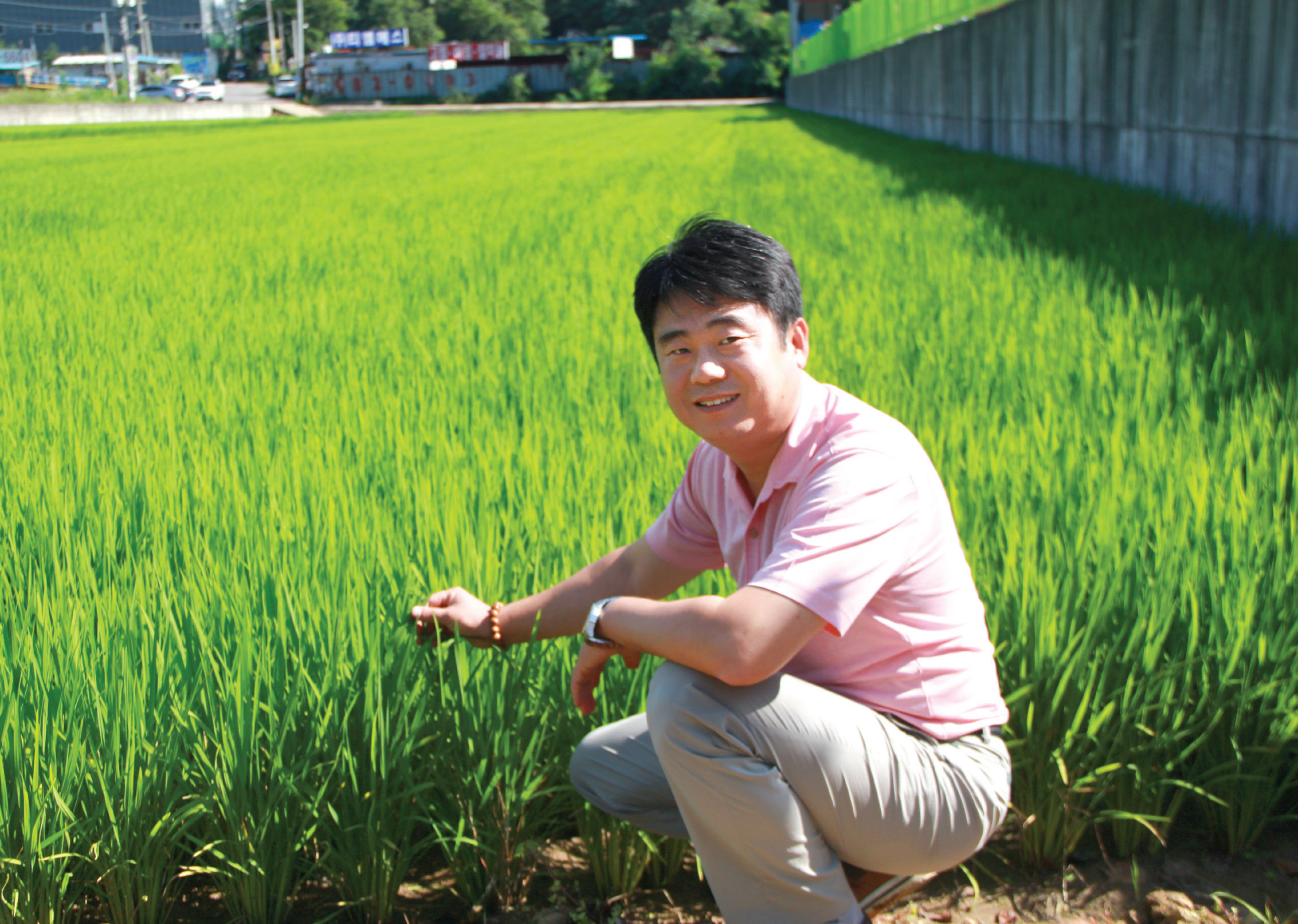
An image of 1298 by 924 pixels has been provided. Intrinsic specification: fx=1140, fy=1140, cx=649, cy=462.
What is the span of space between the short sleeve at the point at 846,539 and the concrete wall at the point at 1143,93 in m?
5.92

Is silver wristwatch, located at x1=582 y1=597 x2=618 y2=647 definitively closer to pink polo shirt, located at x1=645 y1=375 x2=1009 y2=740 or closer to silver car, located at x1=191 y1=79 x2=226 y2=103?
pink polo shirt, located at x1=645 y1=375 x2=1009 y2=740

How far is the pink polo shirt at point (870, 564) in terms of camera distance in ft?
4.24

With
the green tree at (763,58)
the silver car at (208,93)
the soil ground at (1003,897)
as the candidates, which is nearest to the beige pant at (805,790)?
the soil ground at (1003,897)

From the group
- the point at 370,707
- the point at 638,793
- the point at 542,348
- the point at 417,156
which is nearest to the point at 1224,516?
the point at 638,793

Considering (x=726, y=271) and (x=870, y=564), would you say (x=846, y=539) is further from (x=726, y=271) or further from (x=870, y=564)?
(x=726, y=271)

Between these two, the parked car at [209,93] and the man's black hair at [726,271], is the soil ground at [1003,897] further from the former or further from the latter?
the parked car at [209,93]

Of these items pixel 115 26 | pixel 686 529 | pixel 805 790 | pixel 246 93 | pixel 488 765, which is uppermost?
pixel 115 26

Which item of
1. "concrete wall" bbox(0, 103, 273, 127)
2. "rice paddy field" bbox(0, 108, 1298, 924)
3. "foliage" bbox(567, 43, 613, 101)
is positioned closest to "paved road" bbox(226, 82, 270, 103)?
"foliage" bbox(567, 43, 613, 101)

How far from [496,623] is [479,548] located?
1.51 ft

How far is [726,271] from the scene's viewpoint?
1.40 metres

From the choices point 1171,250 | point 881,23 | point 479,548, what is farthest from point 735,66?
point 479,548

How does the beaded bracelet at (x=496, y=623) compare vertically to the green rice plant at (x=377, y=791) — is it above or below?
above

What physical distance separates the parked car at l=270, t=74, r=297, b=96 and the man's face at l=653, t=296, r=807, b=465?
243 feet

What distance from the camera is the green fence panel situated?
16.5 m
